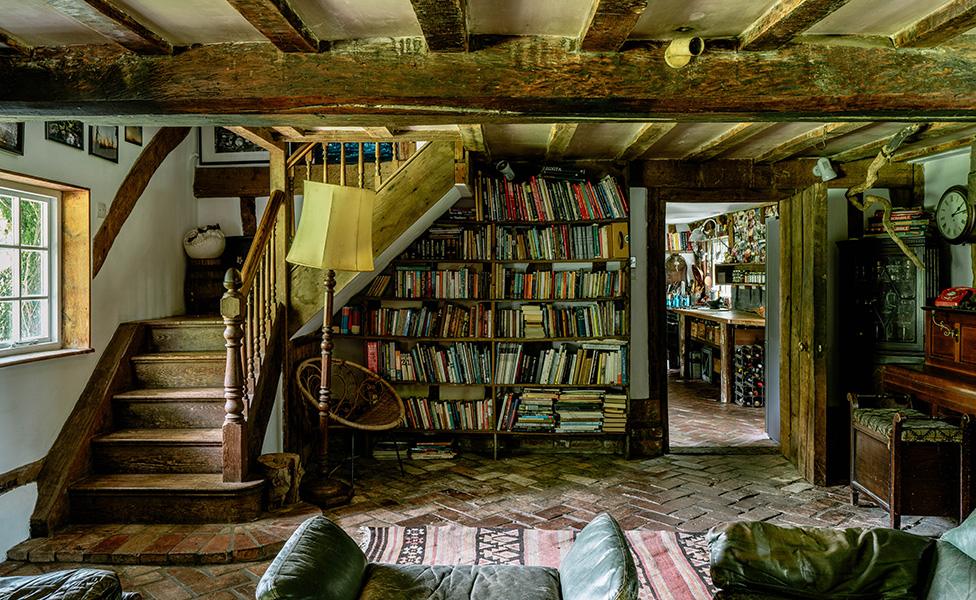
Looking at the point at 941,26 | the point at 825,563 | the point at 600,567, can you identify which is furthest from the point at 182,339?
the point at 941,26

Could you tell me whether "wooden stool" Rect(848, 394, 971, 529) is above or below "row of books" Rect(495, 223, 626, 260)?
below

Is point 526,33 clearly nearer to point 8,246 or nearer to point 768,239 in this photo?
point 8,246

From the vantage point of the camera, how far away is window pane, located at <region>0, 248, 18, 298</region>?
347 centimetres

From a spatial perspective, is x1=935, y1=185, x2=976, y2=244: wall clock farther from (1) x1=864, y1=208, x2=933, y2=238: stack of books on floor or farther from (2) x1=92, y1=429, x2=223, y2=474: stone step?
(2) x1=92, y1=429, x2=223, y2=474: stone step

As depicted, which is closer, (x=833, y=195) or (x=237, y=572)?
(x=237, y=572)

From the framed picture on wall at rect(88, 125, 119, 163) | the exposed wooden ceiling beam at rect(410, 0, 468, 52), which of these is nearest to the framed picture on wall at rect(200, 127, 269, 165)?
the framed picture on wall at rect(88, 125, 119, 163)

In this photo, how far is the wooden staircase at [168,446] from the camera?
3.51 meters

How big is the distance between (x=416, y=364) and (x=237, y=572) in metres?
2.26

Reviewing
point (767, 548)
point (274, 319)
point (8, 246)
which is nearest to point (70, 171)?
point (8, 246)

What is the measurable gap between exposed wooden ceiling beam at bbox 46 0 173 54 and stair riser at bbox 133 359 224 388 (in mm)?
2460

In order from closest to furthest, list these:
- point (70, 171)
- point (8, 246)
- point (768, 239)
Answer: point (8, 246) < point (70, 171) < point (768, 239)

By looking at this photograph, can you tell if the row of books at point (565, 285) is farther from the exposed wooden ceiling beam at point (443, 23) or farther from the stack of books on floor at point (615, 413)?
the exposed wooden ceiling beam at point (443, 23)

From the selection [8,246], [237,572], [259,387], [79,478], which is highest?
[8,246]

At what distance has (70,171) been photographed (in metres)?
3.79
